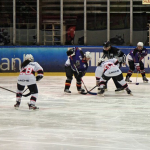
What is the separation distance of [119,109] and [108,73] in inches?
88.2

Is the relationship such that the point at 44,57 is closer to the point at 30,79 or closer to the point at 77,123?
the point at 30,79

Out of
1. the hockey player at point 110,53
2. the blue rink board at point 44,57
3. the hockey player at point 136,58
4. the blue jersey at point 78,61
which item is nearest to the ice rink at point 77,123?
the blue jersey at point 78,61

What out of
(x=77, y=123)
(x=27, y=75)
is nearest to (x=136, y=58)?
(x=27, y=75)

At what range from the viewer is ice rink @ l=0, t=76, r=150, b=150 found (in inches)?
220

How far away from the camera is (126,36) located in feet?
61.7

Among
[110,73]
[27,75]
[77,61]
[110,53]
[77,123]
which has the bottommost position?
[77,123]

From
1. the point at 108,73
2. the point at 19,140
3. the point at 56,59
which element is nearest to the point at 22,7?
the point at 56,59

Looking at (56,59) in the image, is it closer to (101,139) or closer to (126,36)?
(126,36)

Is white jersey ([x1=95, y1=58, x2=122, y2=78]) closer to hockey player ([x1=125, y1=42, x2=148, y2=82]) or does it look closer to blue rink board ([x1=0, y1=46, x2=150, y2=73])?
hockey player ([x1=125, y1=42, x2=148, y2=82])

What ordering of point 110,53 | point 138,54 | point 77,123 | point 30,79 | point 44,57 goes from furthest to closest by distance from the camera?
point 44,57 → point 138,54 → point 110,53 → point 30,79 → point 77,123

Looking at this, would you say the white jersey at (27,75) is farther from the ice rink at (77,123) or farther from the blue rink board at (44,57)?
the blue rink board at (44,57)

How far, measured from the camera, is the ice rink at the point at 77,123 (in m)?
5.58

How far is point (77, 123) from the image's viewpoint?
7090 mm

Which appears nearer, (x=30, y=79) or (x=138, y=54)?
(x=30, y=79)
